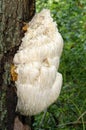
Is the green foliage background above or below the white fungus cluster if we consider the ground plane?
below

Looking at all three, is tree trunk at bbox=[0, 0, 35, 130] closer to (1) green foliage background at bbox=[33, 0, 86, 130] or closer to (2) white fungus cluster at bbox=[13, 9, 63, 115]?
(2) white fungus cluster at bbox=[13, 9, 63, 115]

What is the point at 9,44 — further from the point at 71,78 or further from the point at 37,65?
the point at 71,78

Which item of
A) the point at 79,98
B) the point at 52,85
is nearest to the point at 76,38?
the point at 79,98

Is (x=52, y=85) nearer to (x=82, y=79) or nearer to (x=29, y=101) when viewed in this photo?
(x=29, y=101)

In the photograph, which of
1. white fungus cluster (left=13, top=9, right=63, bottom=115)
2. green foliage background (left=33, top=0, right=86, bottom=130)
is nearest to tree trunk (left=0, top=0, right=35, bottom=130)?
white fungus cluster (left=13, top=9, right=63, bottom=115)

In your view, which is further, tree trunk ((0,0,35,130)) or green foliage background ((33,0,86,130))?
green foliage background ((33,0,86,130))
